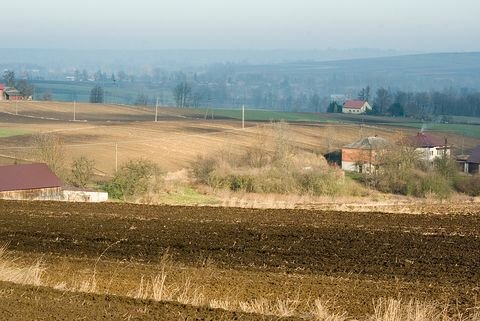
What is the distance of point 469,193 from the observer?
160ft

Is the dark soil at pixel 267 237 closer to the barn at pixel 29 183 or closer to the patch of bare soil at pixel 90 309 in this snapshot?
the patch of bare soil at pixel 90 309

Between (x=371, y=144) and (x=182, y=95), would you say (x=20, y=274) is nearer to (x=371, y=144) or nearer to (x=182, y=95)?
(x=371, y=144)

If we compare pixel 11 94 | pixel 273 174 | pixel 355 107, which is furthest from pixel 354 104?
pixel 273 174

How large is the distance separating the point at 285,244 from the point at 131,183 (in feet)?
79.4

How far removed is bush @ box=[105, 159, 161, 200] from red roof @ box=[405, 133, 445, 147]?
843 inches

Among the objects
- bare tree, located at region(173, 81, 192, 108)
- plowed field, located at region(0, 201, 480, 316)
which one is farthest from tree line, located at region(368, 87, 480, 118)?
plowed field, located at region(0, 201, 480, 316)

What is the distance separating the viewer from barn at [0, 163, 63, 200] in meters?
37.2

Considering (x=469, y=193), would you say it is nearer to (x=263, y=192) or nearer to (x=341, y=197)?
(x=341, y=197)

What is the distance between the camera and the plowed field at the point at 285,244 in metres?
13.3

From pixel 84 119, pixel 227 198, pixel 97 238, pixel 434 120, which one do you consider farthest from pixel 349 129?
pixel 97 238

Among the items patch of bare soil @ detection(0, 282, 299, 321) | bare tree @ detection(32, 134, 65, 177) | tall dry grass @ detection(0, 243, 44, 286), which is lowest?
bare tree @ detection(32, 134, 65, 177)

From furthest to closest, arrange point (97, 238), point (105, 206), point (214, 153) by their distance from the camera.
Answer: point (214, 153), point (105, 206), point (97, 238)

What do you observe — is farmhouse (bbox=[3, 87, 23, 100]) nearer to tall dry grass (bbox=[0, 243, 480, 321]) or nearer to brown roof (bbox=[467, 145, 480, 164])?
brown roof (bbox=[467, 145, 480, 164])

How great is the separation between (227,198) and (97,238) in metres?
26.6
